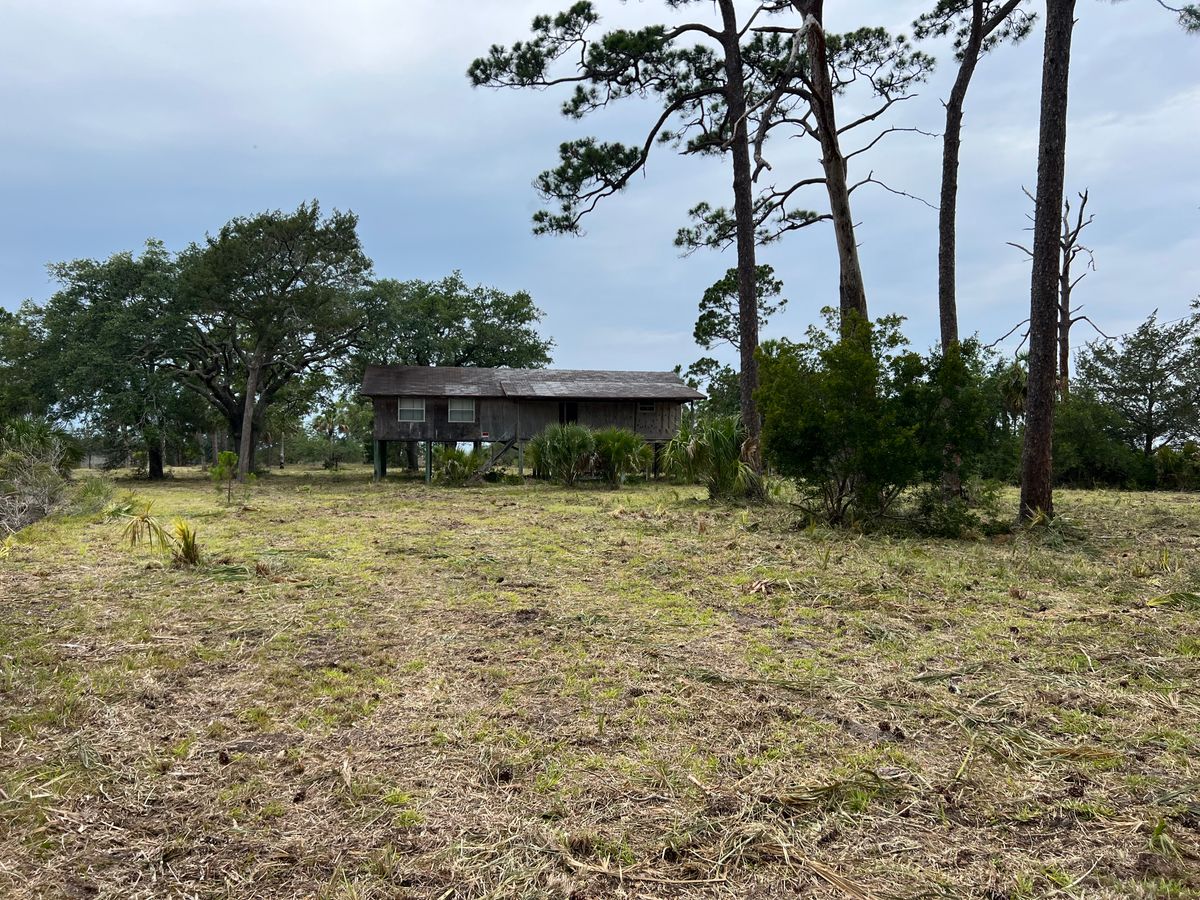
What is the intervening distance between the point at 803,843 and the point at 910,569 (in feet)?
15.8

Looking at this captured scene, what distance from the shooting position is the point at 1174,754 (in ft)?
8.81

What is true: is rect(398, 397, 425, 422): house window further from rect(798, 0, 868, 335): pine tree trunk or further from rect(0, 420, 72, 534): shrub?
rect(798, 0, 868, 335): pine tree trunk

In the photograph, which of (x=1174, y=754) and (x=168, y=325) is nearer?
(x=1174, y=754)

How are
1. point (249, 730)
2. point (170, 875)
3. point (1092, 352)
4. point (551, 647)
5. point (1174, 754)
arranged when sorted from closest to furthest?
point (170, 875) → point (1174, 754) → point (249, 730) → point (551, 647) → point (1092, 352)

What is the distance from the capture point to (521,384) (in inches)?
1039

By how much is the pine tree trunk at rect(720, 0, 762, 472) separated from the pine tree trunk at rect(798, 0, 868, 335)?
167 cm

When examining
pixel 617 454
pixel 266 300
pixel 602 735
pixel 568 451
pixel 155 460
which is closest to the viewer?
pixel 602 735

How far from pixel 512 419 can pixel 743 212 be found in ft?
47.2

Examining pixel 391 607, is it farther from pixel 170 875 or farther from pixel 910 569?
pixel 910 569

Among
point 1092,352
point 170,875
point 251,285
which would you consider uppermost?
point 251,285

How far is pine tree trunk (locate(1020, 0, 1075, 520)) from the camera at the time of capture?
862 centimetres

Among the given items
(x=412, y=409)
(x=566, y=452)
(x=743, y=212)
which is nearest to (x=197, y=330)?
(x=412, y=409)

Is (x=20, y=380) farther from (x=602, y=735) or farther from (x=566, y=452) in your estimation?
(x=602, y=735)

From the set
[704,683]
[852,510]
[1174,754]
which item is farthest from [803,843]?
[852,510]
